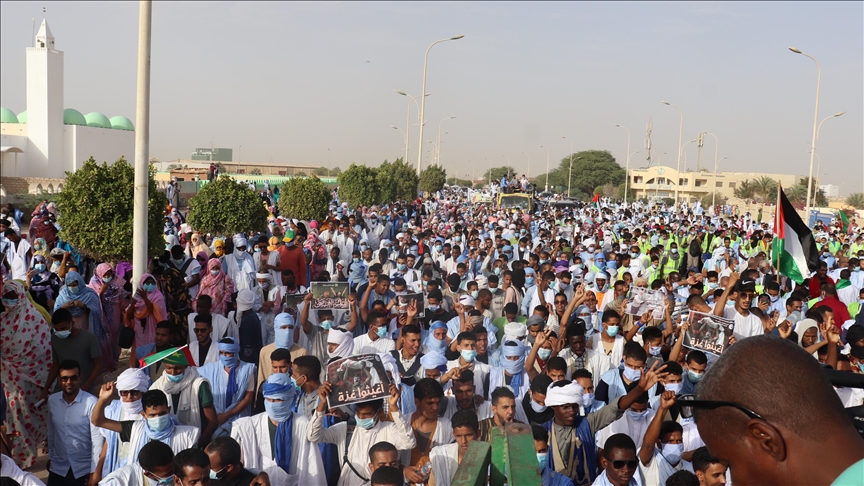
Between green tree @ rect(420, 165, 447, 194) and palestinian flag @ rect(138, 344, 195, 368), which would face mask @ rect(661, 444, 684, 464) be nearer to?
palestinian flag @ rect(138, 344, 195, 368)

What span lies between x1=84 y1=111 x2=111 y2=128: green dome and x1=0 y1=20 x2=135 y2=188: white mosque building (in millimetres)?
320

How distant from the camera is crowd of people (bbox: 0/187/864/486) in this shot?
5.05 feet

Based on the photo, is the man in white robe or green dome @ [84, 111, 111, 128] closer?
the man in white robe

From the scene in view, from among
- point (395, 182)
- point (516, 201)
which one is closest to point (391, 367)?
point (516, 201)

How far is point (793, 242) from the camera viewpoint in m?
8.85

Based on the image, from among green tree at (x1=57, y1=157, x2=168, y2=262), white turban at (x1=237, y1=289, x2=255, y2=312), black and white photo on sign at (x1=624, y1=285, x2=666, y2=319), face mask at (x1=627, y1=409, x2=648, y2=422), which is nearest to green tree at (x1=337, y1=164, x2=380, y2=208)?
green tree at (x1=57, y1=157, x2=168, y2=262)

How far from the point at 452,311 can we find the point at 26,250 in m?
7.04

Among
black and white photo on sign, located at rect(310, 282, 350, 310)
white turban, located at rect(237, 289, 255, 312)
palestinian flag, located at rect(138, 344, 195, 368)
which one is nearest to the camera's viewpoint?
palestinian flag, located at rect(138, 344, 195, 368)

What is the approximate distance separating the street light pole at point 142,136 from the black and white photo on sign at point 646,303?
524cm

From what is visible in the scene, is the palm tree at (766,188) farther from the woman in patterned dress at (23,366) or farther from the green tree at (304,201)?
the woman in patterned dress at (23,366)

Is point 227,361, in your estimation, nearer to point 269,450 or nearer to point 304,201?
point 269,450

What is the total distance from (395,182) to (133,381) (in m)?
38.0

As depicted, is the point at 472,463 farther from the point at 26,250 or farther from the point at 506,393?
the point at 26,250

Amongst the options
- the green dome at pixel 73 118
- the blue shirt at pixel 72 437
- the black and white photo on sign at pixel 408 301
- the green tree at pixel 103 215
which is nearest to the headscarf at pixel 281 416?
the blue shirt at pixel 72 437
